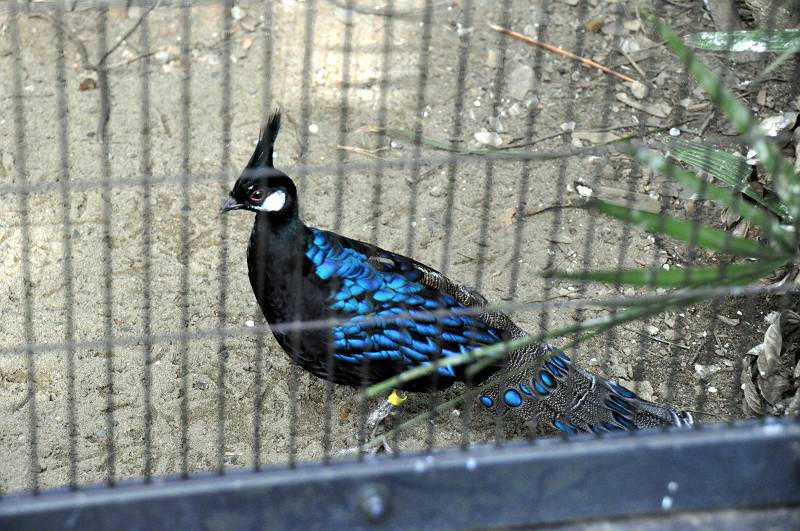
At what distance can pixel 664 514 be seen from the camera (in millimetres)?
3150

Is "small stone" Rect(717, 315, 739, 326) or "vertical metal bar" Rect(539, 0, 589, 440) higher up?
"vertical metal bar" Rect(539, 0, 589, 440)

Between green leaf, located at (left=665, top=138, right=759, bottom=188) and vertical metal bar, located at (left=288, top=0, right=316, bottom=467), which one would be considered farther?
green leaf, located at (left=665, top=138, right=759, bottom=188)

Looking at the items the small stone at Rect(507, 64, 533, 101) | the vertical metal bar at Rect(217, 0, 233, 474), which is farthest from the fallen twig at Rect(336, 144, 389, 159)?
the small stone at Rect(507, 64, 533, 101)

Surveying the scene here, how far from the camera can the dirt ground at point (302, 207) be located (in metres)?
4.22

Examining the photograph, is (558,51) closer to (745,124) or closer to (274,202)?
(274,202)

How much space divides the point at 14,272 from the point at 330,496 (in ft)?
7.46

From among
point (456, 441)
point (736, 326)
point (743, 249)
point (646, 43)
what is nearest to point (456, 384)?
point (456, 441)

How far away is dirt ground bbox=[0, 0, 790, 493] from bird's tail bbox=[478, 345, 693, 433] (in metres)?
0.16

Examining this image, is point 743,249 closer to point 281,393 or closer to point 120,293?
point 281,393

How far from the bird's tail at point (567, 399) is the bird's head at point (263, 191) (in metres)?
0.93

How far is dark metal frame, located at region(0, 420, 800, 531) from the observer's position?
2830 mm

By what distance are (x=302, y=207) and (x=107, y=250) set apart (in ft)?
2.82

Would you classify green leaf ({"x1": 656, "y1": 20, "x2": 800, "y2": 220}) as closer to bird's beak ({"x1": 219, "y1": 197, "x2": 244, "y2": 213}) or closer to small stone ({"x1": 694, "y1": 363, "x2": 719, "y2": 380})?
small stone ({"x1": 694, "y1": 363, "x2": 719, "y2": 380})

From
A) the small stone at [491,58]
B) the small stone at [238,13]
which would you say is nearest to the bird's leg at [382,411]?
the small stone at [491,58]
